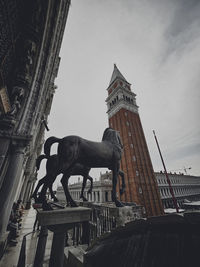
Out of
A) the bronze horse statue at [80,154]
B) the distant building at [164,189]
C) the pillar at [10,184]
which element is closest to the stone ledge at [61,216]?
the bronze horse statue at [80,154]

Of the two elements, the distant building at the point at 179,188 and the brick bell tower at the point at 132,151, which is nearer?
the brick bell tower at the point at 132,151

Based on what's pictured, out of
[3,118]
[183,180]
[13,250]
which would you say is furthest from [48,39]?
[183,180]

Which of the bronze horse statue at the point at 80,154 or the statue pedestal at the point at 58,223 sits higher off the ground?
the bronze horse statue at the point at 80,154

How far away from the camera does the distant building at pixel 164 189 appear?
38.2 meters

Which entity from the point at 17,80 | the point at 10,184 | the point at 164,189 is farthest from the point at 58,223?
the point at 164,189

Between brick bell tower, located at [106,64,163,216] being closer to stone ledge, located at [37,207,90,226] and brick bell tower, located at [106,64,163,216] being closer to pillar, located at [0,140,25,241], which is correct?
pillar, located at [0,140,25,241]

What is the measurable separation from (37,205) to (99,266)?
1.50 m

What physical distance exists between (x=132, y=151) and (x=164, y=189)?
27798mm

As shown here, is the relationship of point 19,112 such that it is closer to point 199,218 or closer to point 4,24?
point 4,24

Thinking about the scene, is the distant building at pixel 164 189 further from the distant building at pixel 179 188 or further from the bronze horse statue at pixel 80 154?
the bronze horse statue at pixel 80 154

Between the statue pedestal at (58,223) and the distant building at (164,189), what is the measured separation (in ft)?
106

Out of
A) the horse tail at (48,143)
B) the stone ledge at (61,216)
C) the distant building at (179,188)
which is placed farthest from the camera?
the distant building at (179,188)

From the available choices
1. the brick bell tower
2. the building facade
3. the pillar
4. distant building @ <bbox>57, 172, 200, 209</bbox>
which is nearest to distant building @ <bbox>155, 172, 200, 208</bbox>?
distant building @ <bbox>57, 172, 200, 209</bbox>

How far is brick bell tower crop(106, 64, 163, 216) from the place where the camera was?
25.8 meters
